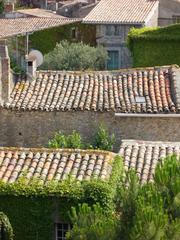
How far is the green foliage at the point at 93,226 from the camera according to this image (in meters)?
12.3

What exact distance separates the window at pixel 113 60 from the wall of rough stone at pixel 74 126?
2350 centimetres

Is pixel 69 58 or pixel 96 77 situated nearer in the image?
pixel 96 77

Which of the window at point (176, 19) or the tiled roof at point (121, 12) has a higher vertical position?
the tiled roof at point (121, 12)

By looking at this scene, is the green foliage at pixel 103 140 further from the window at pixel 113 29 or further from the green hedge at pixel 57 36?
the window at pixel 113 29

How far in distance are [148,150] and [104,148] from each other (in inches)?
192

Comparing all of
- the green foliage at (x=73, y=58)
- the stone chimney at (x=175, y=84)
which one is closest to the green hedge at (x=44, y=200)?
the stone chimney at (x=175, y=84)

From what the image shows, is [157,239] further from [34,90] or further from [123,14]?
[123,14]

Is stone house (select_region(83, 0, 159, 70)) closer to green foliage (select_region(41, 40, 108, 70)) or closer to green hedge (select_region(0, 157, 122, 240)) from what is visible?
green foliage (select_region(41, 40, 108, 70))

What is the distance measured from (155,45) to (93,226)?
97.4ft

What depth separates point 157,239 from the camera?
11.6m

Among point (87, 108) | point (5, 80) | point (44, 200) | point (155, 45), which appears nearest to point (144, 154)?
point (44, 200)

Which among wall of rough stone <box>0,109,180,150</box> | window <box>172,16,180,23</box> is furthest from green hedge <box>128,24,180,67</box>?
wall of rough stone <box>0,109,180,150</box>

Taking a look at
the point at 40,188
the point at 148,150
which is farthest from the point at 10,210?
the point at 148,150

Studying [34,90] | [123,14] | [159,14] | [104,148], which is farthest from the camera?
[159,14]
